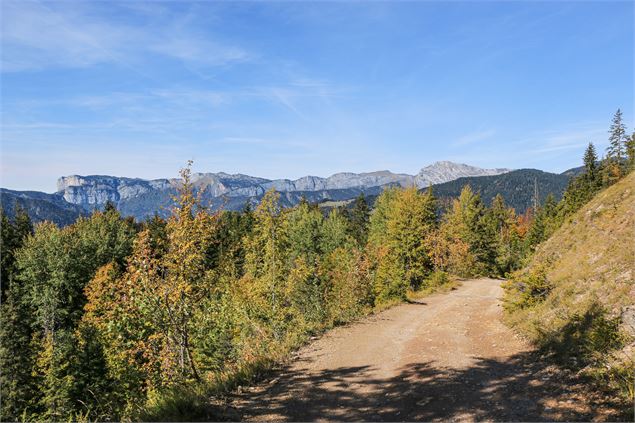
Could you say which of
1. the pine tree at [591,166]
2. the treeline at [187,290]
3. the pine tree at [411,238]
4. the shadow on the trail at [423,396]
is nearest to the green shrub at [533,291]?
the shadow on the trail at [423,396]

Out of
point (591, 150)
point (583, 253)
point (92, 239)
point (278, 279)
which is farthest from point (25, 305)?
point (591, 150)

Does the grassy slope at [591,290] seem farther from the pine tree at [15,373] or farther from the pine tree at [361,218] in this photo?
the pine tree at [361,218]

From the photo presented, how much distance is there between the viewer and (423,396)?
8.85 metres

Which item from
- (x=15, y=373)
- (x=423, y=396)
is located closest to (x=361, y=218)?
(x=15, y=373)

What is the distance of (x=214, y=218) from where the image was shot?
1164cm

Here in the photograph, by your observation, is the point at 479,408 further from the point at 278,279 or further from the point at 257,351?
the point at 278,279

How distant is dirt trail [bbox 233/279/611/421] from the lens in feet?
25.8

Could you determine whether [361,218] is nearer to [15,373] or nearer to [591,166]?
[591,166]

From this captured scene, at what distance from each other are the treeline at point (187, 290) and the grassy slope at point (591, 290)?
8076 mm

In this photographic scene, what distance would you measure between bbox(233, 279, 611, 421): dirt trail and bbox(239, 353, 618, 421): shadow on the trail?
0.02 metres

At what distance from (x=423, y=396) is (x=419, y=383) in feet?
2.87

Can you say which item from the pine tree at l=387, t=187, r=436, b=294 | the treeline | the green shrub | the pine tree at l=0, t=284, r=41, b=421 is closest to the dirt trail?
the treeline

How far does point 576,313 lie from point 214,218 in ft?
39.8

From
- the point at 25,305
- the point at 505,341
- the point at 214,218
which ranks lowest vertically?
the point at 25,305
